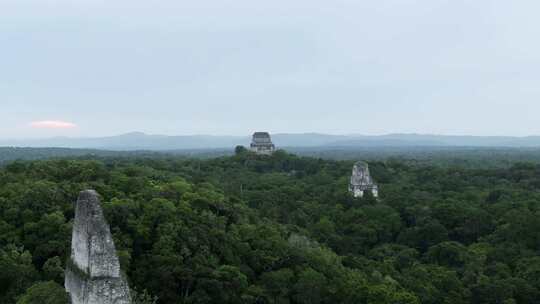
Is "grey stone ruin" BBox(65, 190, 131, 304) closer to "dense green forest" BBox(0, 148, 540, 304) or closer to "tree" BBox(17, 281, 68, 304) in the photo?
"tree" BBox(17, 281, 68, 304)

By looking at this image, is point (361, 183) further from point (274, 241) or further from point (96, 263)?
point (96, 263)

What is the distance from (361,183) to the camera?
165 ft

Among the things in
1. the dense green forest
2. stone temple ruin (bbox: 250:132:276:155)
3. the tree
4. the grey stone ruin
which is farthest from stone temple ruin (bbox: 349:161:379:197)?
the grey stone ruin

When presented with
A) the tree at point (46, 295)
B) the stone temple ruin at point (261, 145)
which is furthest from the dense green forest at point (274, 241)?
the stone temple ruin at point (261, 145)

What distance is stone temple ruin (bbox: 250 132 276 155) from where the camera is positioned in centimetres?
7384

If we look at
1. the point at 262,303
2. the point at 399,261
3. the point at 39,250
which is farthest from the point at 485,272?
the point at 39,250

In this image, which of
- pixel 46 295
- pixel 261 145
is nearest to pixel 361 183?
pixel 261 145

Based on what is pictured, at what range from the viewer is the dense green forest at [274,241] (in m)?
22.1

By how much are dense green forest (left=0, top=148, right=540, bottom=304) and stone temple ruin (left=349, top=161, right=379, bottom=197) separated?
44.0 inches

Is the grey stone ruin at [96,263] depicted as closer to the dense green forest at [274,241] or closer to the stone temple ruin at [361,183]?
the dense green forest at [274,241]

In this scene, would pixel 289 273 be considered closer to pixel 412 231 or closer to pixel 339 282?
pixel 339 282

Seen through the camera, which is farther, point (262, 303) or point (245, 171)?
point (245, 171)

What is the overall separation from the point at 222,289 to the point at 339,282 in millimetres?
6415

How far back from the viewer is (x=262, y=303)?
23516 mm
